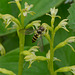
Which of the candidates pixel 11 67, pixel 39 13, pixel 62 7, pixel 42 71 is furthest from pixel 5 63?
pixel 62 7

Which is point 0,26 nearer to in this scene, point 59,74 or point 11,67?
Answer: point 11,67

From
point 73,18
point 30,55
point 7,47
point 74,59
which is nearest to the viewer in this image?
point 30,55

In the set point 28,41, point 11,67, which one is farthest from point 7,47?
point 11,67

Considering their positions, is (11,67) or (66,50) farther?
(66,50)

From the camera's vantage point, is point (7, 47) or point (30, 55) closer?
point (30, 55)

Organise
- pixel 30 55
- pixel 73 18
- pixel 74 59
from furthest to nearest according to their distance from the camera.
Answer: pixel 74 59, pixel 73 18, pixel 30 55

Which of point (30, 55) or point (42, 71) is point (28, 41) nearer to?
point (42, 71)

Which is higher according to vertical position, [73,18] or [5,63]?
[73,18]

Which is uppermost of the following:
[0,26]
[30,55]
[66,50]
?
[0,26]

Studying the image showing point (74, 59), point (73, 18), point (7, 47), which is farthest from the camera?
point (7, 47)
